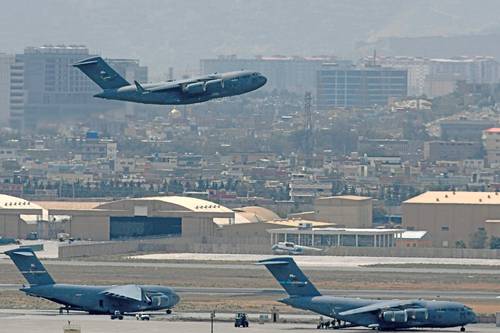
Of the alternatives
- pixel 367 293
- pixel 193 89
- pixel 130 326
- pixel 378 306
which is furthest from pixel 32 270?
pixel 367 293

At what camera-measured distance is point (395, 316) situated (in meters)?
121

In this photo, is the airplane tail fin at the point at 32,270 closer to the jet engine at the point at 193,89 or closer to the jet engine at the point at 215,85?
the jet engine at the point at 193,89

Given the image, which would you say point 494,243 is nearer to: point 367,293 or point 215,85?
point 367,293

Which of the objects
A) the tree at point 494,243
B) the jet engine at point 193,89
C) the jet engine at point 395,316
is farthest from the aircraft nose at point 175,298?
the tree at point 494,243

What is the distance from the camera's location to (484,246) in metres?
198

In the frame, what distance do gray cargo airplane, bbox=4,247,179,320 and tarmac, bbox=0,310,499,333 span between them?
1412 mm

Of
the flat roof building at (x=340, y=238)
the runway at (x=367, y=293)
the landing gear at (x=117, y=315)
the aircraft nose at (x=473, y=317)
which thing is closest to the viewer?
the aircraft nose at (x=473, y=317)

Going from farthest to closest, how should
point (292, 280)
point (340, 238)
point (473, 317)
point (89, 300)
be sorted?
point (340, 238) → point (89, 300) → point (292, 280) → point (473, 317)

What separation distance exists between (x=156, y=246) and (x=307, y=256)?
13.8m

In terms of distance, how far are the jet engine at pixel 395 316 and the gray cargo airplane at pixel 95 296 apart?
14086mm

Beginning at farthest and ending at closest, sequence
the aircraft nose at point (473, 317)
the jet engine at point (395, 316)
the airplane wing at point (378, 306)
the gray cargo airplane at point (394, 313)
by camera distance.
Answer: the aircraft nose at point (473, 317)
the airplane wing at point (378, 306)
the gray cargo airplane at point (394, 313)
the jet engine at point (395, 316)

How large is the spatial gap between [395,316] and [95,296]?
17.2 metres

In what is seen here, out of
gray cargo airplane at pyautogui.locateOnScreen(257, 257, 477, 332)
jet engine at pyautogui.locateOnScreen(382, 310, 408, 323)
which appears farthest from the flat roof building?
jet engine at pyautogui.locateOnScreen(382, 310, 408, 323)

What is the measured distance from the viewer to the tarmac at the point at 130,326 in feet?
388
